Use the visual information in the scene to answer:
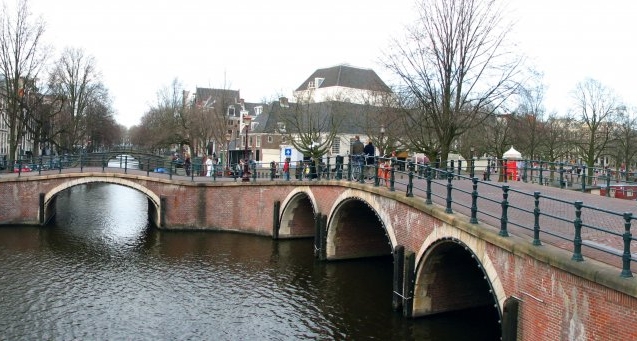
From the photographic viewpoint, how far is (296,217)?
850 inches

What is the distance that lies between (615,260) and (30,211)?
2368cm

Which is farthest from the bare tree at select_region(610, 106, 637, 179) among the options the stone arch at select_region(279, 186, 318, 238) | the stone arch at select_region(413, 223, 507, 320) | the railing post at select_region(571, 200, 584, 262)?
the railing post at select_region(571, 200, 584, 262)

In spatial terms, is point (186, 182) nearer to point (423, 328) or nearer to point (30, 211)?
point (30, 211)

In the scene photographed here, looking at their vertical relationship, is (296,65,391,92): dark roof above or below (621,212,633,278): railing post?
above

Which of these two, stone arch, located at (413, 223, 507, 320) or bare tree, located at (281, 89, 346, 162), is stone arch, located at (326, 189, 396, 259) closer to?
stone arch, located at (413, 223, 507, 320)

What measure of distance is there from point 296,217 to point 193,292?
819 centimetres

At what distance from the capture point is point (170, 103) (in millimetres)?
59375

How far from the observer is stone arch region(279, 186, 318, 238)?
2095 cm

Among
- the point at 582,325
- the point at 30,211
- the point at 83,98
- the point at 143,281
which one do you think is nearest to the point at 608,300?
the point at 582,325

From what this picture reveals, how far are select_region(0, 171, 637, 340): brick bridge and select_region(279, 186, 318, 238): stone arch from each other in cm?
4

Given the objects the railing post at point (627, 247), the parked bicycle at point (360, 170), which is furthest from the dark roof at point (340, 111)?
the railing post at point (627, 247)

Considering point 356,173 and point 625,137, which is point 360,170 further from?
point 625,137

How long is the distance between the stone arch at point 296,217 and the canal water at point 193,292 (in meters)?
0.49

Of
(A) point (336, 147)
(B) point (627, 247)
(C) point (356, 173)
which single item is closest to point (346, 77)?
(A) point (336, 147)
